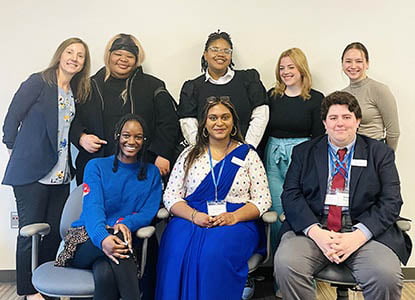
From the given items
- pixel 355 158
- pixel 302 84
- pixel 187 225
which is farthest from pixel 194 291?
pixel 302 84

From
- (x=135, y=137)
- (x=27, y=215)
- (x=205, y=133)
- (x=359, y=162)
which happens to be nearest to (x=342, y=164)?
(x=359, y=162)

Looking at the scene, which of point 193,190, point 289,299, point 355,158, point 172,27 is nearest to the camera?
point 289,299

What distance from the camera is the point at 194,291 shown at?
2.06 m

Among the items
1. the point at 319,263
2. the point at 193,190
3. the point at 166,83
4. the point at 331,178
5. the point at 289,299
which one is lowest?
the point at 289,299

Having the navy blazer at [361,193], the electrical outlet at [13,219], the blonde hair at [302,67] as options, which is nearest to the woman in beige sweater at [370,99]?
the blonde hair at [302,67]

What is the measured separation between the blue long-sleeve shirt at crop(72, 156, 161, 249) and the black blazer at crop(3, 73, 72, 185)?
417 mm

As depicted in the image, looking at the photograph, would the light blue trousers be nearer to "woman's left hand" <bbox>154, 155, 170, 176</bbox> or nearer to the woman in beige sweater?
the woman in beige sweater

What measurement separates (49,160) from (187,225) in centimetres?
98

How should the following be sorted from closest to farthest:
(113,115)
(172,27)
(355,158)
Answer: (355,158), (113,115), (172,27)

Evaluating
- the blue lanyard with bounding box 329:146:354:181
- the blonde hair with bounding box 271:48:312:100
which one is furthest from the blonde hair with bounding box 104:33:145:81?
the blue lanyard with bounding box 329:146:354:181

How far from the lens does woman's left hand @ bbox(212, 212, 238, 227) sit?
2.24m

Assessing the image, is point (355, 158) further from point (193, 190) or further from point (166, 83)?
point (166, 83)

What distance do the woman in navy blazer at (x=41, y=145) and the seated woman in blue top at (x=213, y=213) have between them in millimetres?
762

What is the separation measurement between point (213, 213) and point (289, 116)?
0.91 m
